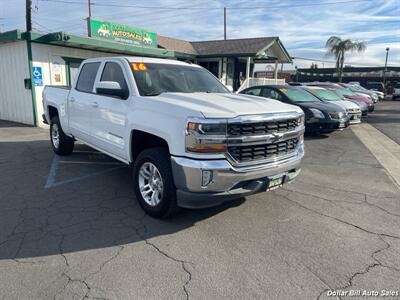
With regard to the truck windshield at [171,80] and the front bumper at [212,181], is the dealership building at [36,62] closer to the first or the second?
the truck windshield at [171,80]

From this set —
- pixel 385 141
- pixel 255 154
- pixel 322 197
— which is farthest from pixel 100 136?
pixel 385 141

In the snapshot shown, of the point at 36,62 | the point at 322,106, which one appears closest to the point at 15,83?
the point at 36,62

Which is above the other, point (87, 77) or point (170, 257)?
point (87, 77)

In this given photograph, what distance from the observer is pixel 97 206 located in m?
4.65

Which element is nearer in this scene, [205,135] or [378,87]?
[205,135]

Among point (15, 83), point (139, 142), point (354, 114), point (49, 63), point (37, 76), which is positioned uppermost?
point (49, 63)

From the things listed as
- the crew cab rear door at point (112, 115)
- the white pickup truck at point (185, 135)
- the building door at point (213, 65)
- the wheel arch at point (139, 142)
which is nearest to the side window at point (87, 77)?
the white pickup truck at point (185, 135)

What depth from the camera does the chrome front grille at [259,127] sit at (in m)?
3.60

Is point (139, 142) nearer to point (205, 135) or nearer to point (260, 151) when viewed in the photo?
point (205, 135)

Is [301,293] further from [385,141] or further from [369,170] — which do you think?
[385,141]

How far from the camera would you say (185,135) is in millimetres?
3541

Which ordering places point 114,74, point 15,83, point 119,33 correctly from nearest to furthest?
point 114,74 → point 15,83 → point 119,33

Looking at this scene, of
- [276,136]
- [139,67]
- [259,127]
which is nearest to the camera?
[259,127]

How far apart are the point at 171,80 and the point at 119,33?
40.4 ft
